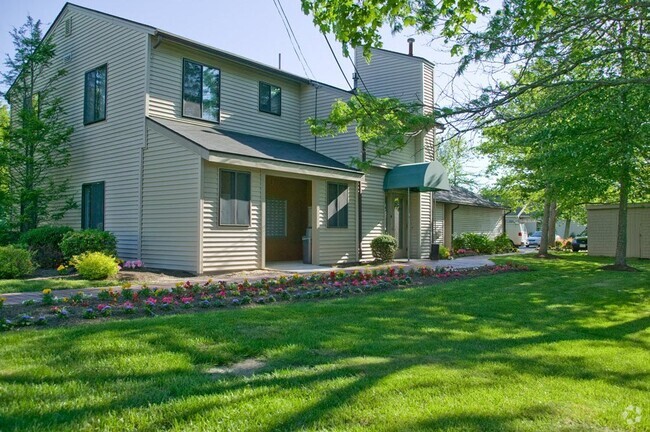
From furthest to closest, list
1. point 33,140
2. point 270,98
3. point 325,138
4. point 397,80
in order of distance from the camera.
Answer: point 397,80
point 325,138
point 270,98
point 33,140

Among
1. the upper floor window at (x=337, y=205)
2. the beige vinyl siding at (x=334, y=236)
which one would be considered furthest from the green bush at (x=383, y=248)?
the upper floor window at (x=337, y=205)

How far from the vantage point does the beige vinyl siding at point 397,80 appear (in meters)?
19.4

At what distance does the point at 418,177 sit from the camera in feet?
57.3

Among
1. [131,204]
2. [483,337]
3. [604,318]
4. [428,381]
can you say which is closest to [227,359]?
[428,381]

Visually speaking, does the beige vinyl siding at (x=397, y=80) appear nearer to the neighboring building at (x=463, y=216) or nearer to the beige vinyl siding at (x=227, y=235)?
the neighboring building at (x=463, y=216)

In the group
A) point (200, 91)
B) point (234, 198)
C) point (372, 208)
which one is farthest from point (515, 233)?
point (234, 198)

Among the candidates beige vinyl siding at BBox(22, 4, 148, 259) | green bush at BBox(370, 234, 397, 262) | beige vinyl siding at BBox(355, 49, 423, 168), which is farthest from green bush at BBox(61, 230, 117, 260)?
beige vinyl siding at BBox(355, 49, 423, 168)

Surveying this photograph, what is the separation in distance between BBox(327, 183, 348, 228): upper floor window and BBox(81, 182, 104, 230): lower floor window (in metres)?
7.24

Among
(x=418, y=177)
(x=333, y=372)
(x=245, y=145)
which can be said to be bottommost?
(x=333, y=372)

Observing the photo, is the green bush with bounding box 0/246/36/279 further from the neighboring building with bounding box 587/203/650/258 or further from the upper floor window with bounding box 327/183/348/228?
the neighboring building with bounding box 587/203/650/258

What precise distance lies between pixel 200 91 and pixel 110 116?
293cm

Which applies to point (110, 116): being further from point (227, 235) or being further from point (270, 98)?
point (227, 235)

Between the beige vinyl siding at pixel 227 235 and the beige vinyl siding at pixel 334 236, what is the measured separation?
2.42 m

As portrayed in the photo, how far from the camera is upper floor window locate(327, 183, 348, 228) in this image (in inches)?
628
